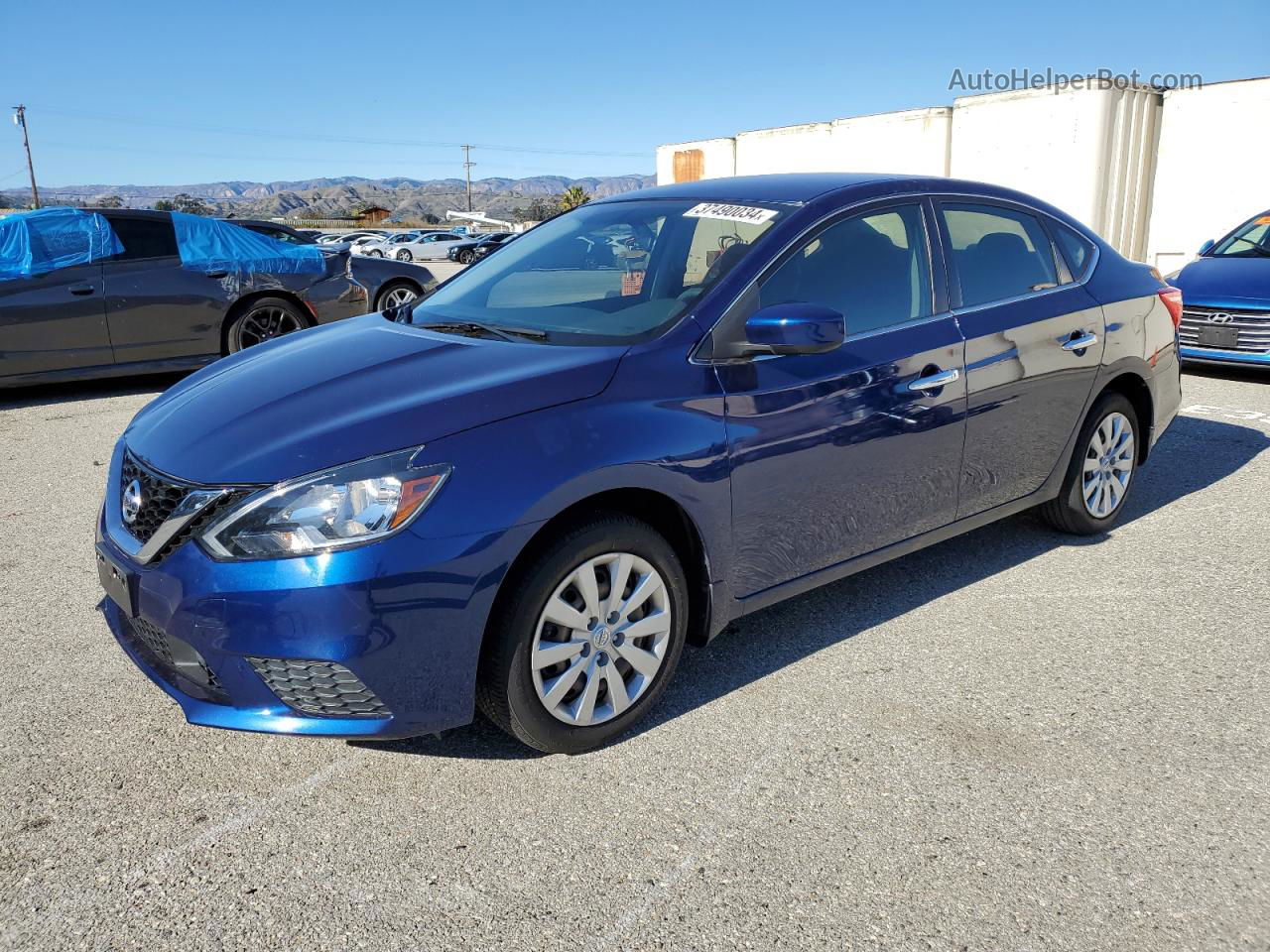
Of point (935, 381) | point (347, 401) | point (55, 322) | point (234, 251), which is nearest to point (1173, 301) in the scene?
point (935, 381)

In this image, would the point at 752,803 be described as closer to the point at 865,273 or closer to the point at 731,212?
the point at 865,273

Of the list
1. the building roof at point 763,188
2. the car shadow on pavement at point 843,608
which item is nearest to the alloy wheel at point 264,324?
the building roof at point 763,188

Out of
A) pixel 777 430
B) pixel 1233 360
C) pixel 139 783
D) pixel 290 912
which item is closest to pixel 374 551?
pixel 290 912

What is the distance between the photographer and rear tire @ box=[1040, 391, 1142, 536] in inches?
177

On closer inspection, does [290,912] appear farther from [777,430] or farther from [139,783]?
[777,430]

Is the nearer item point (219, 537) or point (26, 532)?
point (219, 537)

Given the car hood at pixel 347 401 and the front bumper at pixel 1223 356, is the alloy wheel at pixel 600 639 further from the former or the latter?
the front bumper at pixel 1223 356

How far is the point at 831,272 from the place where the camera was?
3492 mm

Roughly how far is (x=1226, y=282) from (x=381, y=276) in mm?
7610

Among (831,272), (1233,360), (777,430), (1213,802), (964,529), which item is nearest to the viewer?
(1213,802)

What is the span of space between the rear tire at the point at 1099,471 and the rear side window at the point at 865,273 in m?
1.28

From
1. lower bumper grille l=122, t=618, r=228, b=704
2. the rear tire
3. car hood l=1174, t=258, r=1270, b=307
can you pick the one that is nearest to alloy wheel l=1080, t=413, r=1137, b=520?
the rear tire

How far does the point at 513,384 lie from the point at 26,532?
Result: 138 inches

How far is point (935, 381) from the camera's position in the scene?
3.62 meters
